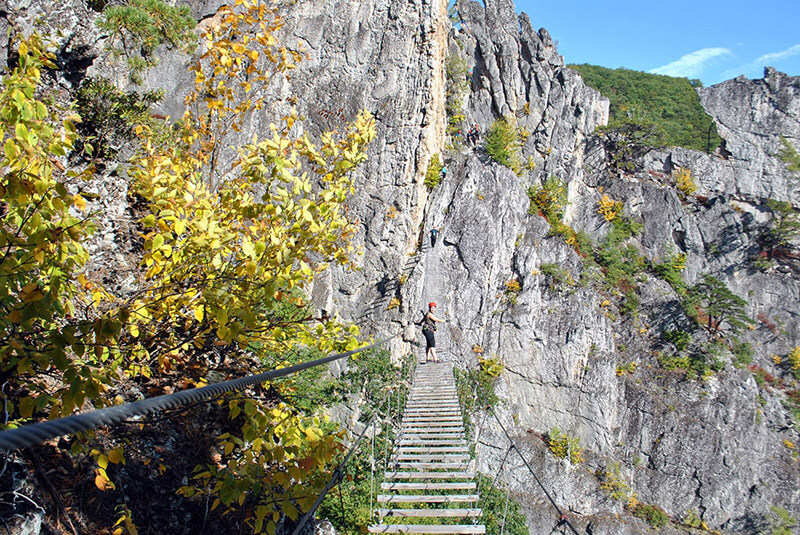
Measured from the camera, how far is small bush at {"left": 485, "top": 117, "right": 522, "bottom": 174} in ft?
57.7

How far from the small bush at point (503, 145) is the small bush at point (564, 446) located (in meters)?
10.8

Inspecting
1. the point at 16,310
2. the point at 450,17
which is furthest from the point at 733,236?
the point at 16,310

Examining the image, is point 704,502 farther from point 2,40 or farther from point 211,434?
point 2,40

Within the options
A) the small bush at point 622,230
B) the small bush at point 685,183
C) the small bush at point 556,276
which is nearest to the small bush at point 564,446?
the small bush at point 556,276

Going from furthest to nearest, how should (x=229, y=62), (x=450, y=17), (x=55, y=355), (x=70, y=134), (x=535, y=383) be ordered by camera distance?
(x=450, y=17) < (x=535, y=383) < (x=229, y=62) < (x=70, y=134) < (x=55, y=355)

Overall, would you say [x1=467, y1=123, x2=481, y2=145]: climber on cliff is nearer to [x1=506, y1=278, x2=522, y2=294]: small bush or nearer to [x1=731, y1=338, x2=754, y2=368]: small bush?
[x1=506, y1=278, x2=522, y2=294]: small bush

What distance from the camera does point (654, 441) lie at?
49.1 feet

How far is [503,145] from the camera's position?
17.7 m

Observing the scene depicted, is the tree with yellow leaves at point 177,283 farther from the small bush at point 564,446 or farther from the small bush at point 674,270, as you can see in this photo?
the small bush at point 674,270

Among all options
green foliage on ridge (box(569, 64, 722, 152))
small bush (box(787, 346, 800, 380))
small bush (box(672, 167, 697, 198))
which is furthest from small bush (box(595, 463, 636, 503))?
green foliage on ridge (box(569, 64, 722, 152))

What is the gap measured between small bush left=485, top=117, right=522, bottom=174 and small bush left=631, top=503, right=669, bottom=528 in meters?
13.5

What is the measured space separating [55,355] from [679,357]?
19.6 meters

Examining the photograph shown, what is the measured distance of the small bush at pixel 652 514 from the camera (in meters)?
13.6

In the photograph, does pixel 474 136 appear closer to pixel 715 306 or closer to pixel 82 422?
pixel 715 306
